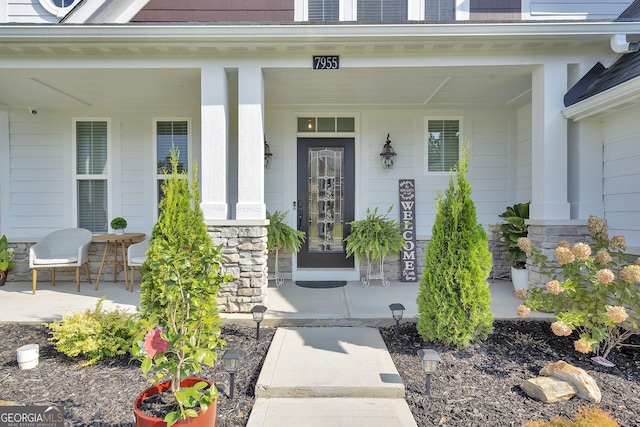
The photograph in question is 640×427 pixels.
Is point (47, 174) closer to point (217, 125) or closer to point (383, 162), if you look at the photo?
point (217, 125)

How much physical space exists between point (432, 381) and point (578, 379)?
885 mm

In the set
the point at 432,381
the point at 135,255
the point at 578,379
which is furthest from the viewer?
the point at 135,255

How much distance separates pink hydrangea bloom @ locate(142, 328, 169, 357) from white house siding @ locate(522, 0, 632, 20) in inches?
207

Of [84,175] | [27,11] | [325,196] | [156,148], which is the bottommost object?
[325,196]

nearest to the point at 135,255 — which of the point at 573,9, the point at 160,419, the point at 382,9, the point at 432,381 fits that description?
the point at 160,419

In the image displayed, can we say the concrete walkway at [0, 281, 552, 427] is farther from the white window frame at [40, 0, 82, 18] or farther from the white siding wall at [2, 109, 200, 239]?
the white window frame at [40, 0, 82, 18]

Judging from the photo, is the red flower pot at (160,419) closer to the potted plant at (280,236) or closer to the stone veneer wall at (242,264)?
the stone veneer wall at (242,264)

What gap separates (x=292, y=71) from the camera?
12.5 feet

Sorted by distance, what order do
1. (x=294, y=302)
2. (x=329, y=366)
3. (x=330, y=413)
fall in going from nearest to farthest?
(x=330, y=413) → (x=329, y=366) → (x=294, y=302)

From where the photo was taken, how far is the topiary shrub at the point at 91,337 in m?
2.54

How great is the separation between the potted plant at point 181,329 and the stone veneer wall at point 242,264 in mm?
1416

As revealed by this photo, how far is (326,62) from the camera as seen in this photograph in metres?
3.67

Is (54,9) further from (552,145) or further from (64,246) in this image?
(552,145)

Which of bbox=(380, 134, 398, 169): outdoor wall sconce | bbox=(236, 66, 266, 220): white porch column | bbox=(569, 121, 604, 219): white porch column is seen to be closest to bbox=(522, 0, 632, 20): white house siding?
bbox=(569, 121, 604, 219): white porch column
